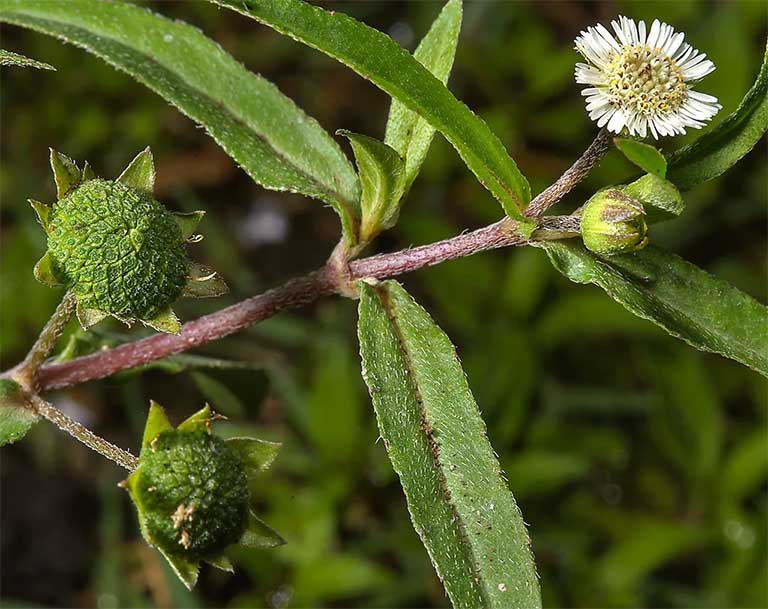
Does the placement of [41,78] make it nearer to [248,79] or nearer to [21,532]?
[21,532]

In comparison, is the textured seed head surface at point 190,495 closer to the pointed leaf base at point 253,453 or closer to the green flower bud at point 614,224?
the pointed leaf base at point 253,453

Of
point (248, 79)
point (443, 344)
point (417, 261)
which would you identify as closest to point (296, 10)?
point (248, 79)

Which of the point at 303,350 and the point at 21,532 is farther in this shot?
the point at 303,350

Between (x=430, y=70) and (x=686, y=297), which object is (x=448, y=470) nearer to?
(x=686, y=297)

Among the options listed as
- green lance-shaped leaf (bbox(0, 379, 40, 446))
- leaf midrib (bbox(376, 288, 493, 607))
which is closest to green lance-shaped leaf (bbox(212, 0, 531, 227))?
leaf midrib (bbox(376, 288, 493, 607))

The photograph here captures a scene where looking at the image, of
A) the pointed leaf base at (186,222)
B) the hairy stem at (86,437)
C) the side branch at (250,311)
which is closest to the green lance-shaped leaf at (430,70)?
the side branch at (250,311)

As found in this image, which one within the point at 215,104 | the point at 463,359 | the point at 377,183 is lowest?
the point at 463,359

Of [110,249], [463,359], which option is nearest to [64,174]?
[110,249]
